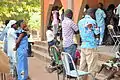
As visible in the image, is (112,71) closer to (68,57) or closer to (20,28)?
(68,57)

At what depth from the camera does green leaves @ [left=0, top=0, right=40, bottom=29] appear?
2519 centimetres

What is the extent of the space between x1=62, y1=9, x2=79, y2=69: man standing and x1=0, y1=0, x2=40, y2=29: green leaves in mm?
16298

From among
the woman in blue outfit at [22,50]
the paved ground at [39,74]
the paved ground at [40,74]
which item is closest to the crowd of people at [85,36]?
the woman in blue outfit at [22,50]

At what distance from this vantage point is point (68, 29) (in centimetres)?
805

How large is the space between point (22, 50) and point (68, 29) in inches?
58.4

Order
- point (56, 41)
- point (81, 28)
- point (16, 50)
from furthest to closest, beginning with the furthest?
point (56, 41), point (16, 50), point (81, 28)

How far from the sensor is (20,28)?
9.07 metres

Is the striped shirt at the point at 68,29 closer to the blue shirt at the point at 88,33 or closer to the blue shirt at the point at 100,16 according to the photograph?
the blue shirt at the point at 88,33

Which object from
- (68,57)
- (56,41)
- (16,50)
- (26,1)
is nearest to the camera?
(68,57)

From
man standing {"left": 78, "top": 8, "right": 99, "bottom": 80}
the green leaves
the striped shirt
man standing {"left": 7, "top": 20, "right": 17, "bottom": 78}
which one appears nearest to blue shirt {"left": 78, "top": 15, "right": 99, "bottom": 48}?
man standing {"left": 78, "top": 8, "right": 99, "bottom": 80}

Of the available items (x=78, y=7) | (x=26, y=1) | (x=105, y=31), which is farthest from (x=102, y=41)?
(x=26, y=1)

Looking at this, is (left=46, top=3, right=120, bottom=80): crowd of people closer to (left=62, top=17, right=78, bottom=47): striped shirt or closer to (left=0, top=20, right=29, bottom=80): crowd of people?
(left=62, top=17, right=78, bottom=47): striped shirt

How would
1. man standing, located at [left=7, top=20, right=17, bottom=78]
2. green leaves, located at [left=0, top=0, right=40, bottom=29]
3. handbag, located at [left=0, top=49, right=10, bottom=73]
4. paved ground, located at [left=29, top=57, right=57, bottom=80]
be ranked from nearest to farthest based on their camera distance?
1. handbag, located at [left=0, top=49, right=10, bottom=73]
2. man standing, located at [left=7, top=20, right=17, bottom=78]
3. paved ground, located at [left=29, top=57, right=57, bottom=80]
4. green leaves, located at [left=0, top=0, right=40, bottom=29]

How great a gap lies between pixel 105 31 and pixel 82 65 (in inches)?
229
